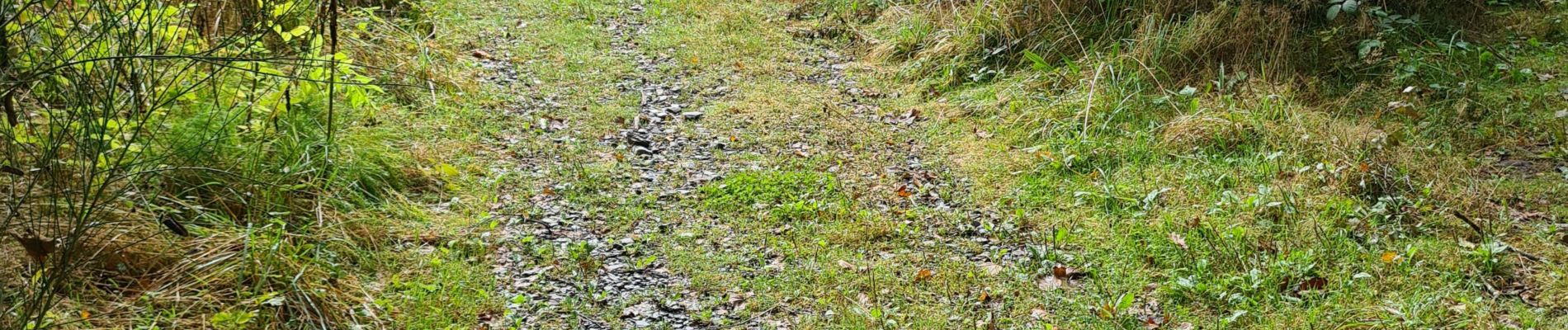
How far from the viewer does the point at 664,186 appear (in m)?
5.74

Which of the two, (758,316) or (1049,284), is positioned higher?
(758,316)

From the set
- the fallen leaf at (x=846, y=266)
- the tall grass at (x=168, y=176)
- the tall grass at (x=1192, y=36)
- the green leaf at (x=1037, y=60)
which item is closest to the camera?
the tall grass at (x=168, y=176)

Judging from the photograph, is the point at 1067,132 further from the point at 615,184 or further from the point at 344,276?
the point at 344,276

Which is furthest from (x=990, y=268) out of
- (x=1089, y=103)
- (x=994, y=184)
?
(x=1089, y=103)

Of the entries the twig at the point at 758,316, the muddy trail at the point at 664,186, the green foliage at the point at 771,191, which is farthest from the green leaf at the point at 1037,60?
the twig at the point at 758,316

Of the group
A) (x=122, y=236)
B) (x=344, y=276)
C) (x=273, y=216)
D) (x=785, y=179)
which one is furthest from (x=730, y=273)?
(x=122, y=236)

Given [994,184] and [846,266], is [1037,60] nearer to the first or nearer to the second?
[994,184]

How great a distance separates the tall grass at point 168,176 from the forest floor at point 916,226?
69 centimetres

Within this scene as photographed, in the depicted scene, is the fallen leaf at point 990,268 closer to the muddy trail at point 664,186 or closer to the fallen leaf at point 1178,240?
the muddy trail at point 664,186

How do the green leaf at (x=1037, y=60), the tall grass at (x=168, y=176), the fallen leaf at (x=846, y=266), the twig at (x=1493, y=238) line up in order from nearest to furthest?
the tall grass at (x=168, y=176), the twig at (x=1493, y=238), the fallen leaf at (x=846, y=266), the green leaf at (x=1037, y=60)

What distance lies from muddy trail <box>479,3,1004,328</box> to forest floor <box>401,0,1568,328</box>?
17mm

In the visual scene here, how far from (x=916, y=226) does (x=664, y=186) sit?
1.35m

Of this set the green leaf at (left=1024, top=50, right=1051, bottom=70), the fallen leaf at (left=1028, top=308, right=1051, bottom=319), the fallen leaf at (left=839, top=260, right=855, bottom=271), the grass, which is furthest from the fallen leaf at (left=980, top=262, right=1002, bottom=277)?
the green leaf at (left=1024, top=50, right=1051, bottom=70)

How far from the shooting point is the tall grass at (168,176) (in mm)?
3494
